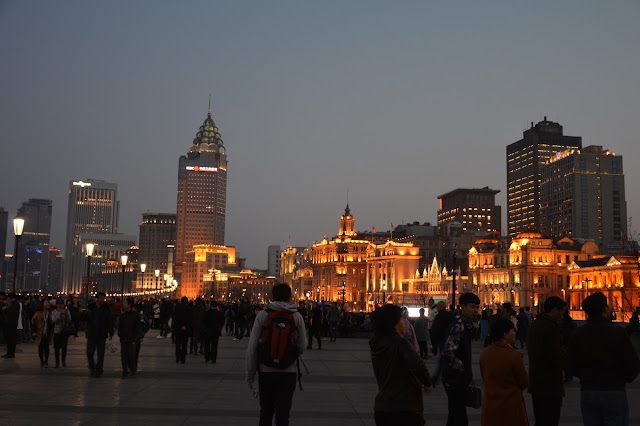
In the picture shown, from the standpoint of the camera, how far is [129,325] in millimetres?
17797

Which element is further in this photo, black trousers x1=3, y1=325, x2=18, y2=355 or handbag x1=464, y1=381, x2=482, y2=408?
black trousers x1=3, y1=325, x2=18, y2=355

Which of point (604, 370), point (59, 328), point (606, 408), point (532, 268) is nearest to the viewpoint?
point (606, 408)

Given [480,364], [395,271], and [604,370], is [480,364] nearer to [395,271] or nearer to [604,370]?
[604,370]

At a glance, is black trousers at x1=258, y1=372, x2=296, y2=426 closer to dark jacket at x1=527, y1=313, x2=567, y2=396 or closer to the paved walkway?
the paved walkway

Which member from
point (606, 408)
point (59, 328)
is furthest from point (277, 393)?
point (59, 328)

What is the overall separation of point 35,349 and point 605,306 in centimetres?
2236

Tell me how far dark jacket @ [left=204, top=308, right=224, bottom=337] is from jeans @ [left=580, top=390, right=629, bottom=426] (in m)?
15.8

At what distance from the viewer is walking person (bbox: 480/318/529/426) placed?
7.53 metres

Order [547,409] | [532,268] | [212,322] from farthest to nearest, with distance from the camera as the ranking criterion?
[532,268] → [212,322] → [547,409]

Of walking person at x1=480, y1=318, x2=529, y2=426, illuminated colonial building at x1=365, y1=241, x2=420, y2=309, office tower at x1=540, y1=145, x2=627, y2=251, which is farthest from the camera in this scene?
office tower at x1=540, y1=145, x2=627, y2=251

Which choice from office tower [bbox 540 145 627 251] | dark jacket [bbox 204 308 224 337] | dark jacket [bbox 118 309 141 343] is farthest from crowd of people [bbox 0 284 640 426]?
office tower [bbox 540 145 627 251]

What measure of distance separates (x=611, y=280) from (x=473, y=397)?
87.3 metres

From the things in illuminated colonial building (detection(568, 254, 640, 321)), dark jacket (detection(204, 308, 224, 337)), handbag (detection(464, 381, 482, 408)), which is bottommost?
handbag (detection(464, 381, 482, 408))

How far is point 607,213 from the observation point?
19838 cm
